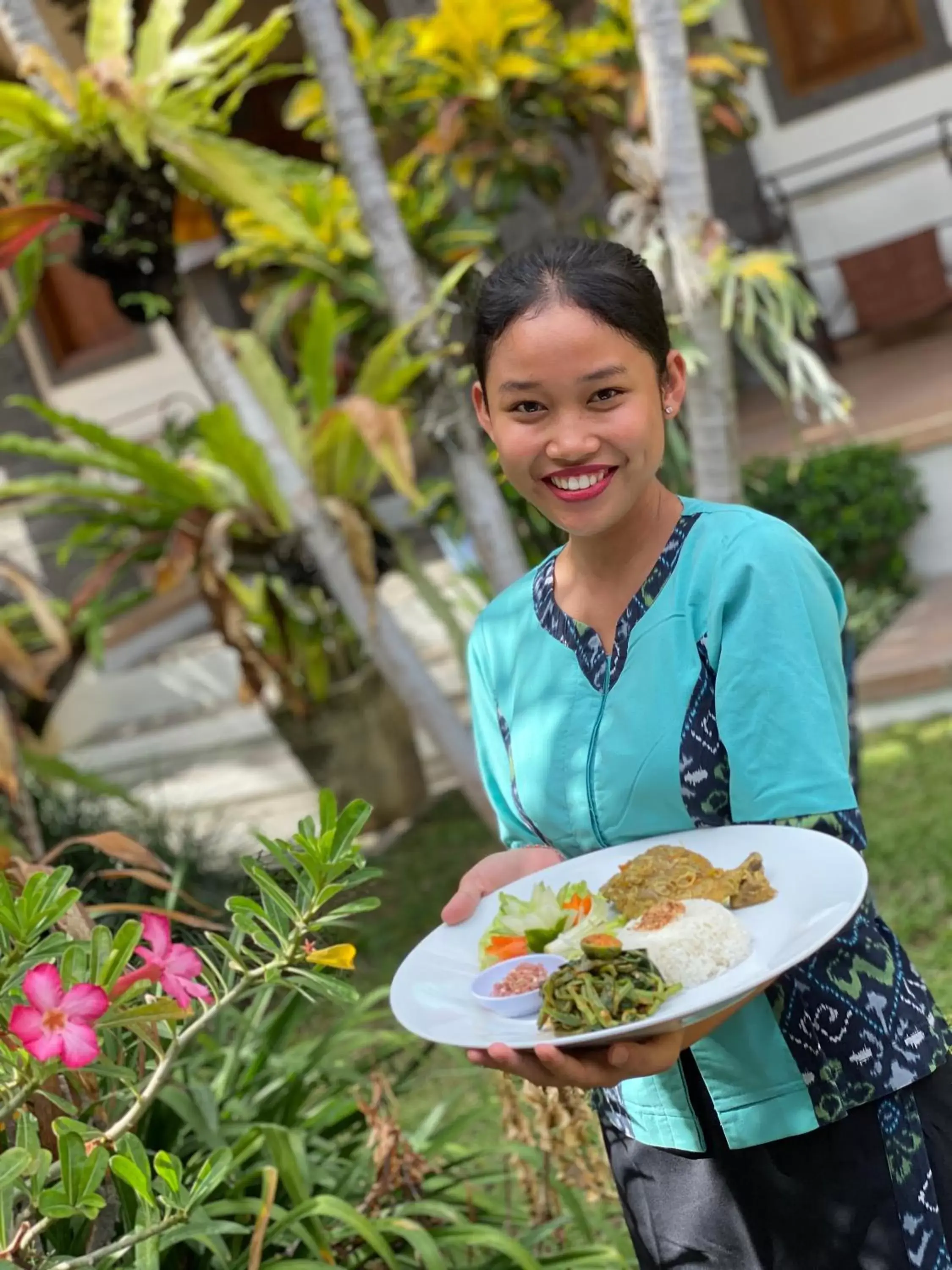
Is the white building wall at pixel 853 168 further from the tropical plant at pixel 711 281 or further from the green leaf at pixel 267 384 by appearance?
the tropical plant at pixel 711 281

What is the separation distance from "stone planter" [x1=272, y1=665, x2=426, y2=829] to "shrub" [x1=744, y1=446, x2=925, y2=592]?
186 centimetres

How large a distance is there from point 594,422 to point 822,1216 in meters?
0.77

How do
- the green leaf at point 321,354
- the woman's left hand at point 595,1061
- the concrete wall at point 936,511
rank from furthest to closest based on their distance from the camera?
the concrete wall at point 936,511 < the green leaf at point 321,354 < the woman's left hand at point 595,1061

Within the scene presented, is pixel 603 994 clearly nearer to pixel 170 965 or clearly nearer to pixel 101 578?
pixel 170 965

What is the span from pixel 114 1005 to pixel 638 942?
550 millimetres

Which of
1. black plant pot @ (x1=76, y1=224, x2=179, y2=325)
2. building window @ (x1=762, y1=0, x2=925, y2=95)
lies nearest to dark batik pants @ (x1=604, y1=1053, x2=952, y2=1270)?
black plant pot @ (x1=76, y1=224, x2=179, y2=325)

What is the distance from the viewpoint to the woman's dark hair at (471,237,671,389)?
4.36 ft

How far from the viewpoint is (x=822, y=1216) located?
1349mm

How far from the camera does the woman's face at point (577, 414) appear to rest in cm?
132

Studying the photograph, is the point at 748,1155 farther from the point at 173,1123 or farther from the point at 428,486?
the point at 428,486

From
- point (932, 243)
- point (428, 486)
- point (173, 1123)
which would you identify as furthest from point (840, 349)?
point (173, 1123)

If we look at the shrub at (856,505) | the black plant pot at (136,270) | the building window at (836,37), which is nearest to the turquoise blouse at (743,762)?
the black plant pot at (136,270)

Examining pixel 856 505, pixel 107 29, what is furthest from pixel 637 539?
pixel 856 505

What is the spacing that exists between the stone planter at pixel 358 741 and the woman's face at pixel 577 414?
4298 mm
